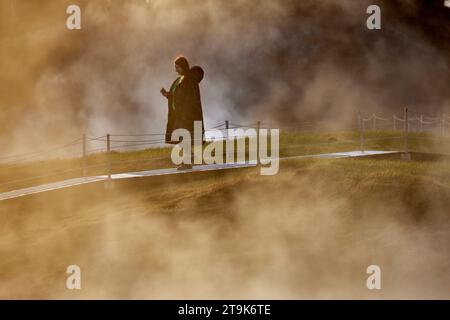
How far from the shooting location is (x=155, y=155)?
54.3 ft

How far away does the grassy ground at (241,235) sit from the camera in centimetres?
794

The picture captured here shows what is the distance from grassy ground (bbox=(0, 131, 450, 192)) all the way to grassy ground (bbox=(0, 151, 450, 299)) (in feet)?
9.15

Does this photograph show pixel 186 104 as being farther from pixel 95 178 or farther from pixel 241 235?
pixel 241 235

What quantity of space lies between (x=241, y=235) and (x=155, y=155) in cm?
733

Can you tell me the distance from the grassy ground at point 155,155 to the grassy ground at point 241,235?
2.79 metres

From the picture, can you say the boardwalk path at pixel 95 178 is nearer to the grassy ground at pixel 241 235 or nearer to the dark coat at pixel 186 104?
the grassy ground at pixel 241 235

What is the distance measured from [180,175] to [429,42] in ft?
61.9

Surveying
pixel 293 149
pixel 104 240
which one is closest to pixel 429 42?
pixel 293 149

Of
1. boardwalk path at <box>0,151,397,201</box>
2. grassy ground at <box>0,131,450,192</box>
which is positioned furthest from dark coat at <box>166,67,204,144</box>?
grassy ground at <box>0,131,450,192</box>

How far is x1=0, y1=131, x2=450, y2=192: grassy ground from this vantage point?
48.3ft

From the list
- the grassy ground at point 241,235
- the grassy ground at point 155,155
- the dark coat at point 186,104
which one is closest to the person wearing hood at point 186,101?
the dark coat at point 186,104

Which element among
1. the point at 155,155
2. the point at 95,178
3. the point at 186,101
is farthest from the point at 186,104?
the point at 155,155

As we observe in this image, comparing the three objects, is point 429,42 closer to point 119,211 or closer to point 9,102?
point 9,102

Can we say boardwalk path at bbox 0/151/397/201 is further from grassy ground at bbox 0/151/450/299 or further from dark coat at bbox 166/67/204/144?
dark coat at bbox 166/67/204/144
